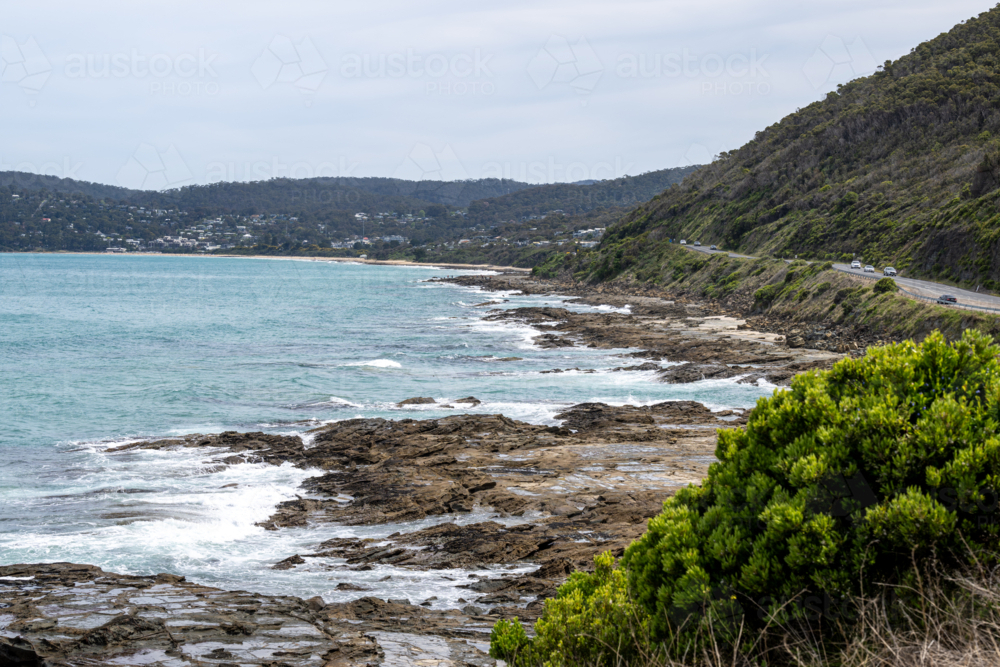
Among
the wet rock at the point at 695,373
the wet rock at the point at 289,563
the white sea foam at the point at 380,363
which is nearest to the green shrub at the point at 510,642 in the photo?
the wet rock at the point at 289,563

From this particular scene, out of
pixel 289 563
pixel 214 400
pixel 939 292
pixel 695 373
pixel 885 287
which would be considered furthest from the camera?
pixel 939 292

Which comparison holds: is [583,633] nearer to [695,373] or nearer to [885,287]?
[695,373]

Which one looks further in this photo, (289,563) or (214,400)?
(214,400)

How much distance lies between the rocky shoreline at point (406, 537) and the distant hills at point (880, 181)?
2637cm

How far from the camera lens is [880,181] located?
7238 centimetres

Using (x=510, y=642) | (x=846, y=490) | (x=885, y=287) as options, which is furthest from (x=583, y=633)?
(x=885, y=287)

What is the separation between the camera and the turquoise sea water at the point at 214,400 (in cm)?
1434

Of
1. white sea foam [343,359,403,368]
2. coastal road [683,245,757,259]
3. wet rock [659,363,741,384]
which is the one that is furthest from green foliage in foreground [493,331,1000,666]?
coastal road [683,245,757,259]

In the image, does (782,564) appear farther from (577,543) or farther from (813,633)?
(577,543)

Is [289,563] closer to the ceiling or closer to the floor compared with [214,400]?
closer to the floor

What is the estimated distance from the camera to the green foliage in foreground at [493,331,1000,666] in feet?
19.4

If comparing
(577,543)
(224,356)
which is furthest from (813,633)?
(224,356)

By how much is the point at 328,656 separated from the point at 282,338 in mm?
44009

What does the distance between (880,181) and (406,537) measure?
71.6 meters
